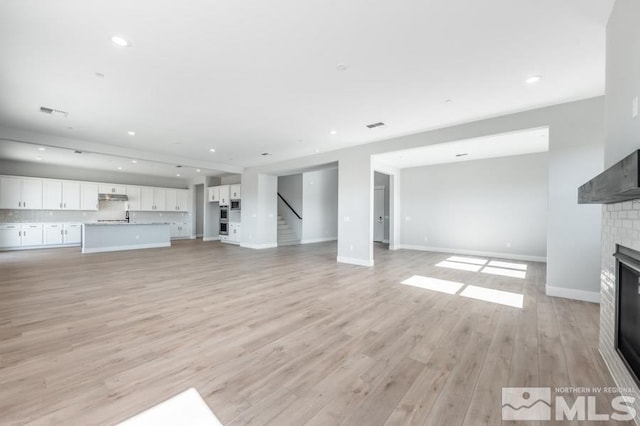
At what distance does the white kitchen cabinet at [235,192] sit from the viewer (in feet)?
34.2

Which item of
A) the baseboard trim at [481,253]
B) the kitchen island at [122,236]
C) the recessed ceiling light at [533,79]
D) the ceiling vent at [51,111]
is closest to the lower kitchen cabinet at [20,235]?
the kitchen island at [122,236]

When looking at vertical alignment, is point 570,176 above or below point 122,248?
above

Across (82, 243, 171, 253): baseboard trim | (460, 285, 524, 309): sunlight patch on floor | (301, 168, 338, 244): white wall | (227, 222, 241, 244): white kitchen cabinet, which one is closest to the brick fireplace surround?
(460, 285, 524, 309): sunlight patch on floor

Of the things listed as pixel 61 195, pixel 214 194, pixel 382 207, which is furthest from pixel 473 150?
pixel 61 195

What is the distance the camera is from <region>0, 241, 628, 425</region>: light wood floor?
1637 millimetres

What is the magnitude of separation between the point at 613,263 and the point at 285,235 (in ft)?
30.4

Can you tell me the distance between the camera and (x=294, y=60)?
2859 millimetres

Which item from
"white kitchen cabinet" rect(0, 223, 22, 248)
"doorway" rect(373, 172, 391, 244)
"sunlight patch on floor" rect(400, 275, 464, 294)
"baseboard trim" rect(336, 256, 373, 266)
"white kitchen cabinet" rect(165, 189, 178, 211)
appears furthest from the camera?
"white kitchen cabinet" rect(165, 189, 178, 211)

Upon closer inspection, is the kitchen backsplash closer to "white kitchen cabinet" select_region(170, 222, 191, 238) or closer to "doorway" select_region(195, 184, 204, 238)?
"white kitchen cabinet" select_region(170, 222, 191, 238)

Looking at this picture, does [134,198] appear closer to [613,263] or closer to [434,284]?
[434,284]

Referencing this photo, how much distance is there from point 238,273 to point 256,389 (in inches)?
148

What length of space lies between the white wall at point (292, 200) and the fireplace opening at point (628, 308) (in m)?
9.20

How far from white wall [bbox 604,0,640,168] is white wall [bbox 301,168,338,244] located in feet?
29.6

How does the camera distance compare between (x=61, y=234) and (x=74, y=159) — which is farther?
(x=61, y=234)
